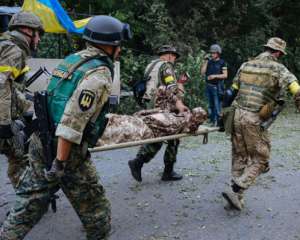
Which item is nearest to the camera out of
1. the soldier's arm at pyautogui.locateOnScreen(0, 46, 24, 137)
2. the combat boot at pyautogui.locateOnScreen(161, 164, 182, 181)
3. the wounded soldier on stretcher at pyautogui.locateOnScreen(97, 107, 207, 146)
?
the soldier's arm at pyautogui.locateOnScreen(0, 46, 24, 137)

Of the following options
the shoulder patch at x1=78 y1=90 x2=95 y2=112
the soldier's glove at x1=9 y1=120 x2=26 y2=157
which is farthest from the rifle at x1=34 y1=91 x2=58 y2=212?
the soldier's glove at x1=9 y1=120 x2=26 y2=157

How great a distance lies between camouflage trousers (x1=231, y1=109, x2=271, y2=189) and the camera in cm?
502

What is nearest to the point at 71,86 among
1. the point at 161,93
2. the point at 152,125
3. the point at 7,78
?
the point at 7,78

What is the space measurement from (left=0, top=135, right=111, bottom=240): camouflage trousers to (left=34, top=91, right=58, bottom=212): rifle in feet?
0.30

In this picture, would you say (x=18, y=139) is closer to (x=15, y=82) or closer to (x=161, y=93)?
(x=15, y=82)

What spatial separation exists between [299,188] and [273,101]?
1704mm

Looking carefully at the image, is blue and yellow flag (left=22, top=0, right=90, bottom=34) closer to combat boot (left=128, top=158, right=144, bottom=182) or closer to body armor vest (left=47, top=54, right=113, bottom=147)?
combat boot (left=128, top=158, right=144, bottom=182)

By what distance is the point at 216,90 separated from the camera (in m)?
10.9

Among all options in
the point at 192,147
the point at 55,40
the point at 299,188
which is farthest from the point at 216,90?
the point at 299,188

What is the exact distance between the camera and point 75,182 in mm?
3576

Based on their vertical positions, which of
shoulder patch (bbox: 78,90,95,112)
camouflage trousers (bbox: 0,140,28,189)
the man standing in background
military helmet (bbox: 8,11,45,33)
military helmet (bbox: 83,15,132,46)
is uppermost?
military helmet (bbox: 83,15,132,46)

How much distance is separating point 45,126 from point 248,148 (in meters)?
2.49

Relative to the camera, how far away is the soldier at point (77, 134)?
3.22m

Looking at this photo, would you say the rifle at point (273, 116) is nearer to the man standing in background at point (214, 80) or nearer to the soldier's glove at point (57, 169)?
the soldier's glove at point (57, 169)
